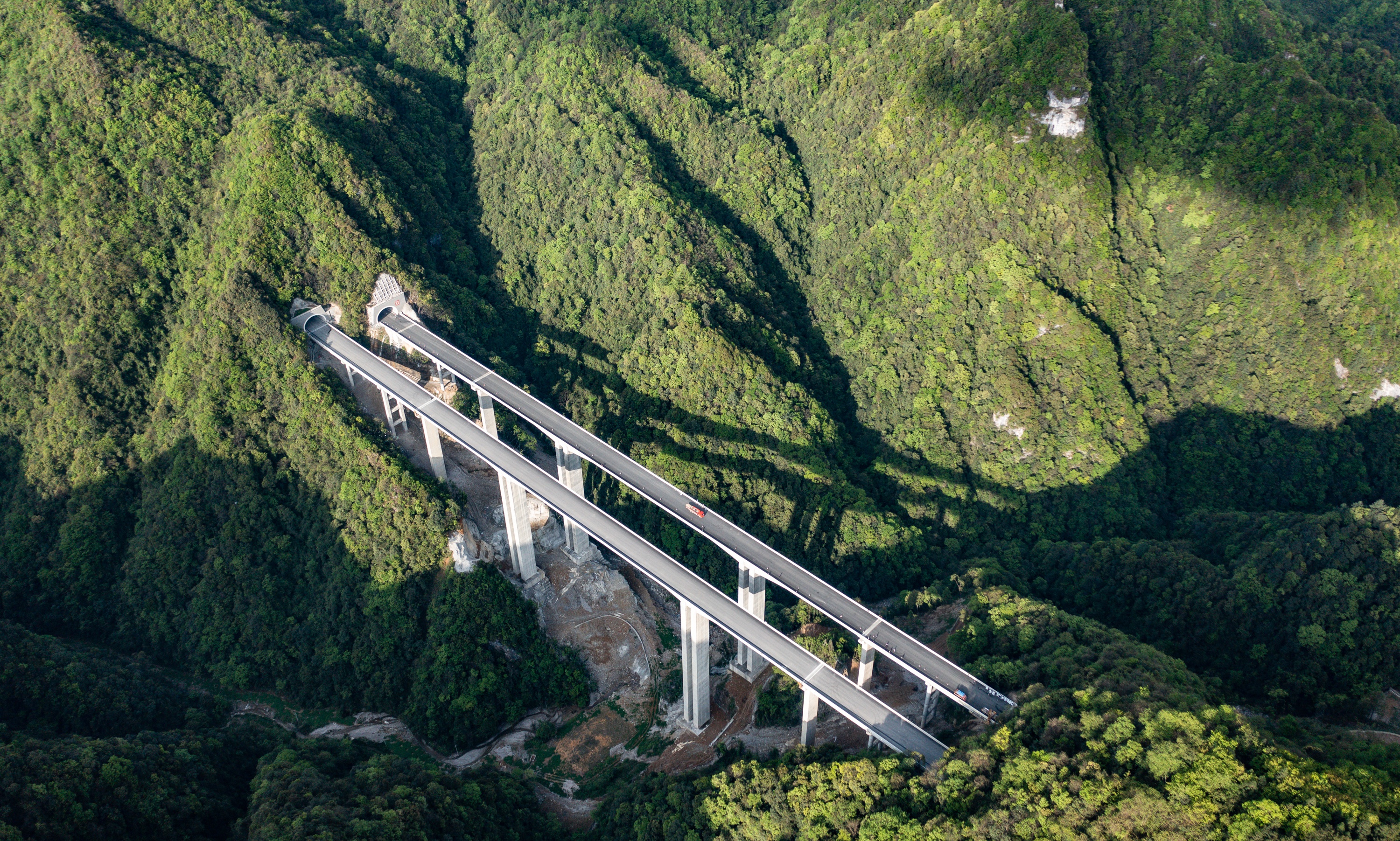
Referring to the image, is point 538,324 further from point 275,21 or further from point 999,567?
point 999,567

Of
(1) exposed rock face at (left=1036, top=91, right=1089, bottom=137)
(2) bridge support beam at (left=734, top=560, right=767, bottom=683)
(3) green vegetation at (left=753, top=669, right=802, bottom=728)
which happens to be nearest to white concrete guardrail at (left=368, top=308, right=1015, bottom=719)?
(2) bridge support beam at (left=734, top=560, right=767, bottom=683)

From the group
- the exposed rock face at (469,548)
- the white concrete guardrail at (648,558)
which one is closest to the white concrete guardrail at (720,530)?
the white concrete guardrail at (648,558)

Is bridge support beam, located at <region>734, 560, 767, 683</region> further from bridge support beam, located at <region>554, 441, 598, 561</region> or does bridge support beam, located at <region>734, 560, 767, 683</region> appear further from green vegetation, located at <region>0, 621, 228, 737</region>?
green vegetation, located at <region>0, 621, 228, 737</region>

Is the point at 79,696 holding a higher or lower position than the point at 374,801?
higher

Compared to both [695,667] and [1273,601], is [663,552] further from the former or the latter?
[1273,601]

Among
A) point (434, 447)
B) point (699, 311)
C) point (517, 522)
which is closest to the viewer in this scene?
point (517, 522)

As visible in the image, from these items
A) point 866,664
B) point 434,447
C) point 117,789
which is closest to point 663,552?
point 866,664

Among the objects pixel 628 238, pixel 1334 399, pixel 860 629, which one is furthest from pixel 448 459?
pixel 1334 399
